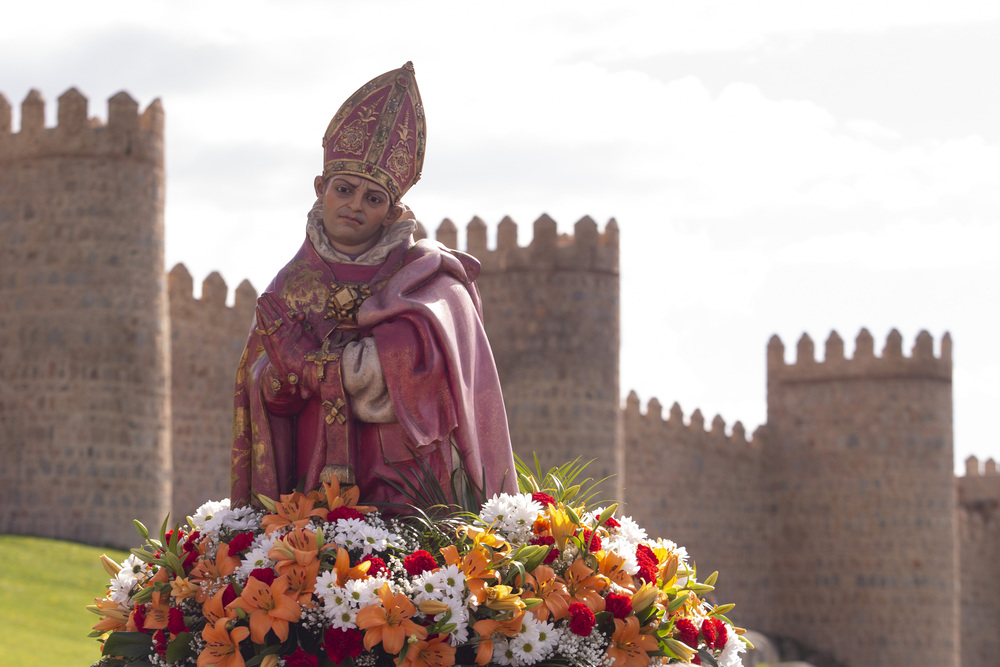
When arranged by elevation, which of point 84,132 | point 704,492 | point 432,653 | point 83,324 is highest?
point 84,132

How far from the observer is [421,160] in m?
6.51

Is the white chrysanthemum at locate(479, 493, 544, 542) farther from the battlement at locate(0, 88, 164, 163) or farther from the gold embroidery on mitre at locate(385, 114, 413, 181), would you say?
the battlement at locate(0, 88, 164, 163)

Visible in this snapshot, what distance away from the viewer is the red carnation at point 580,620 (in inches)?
217

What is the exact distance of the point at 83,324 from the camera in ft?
66.8

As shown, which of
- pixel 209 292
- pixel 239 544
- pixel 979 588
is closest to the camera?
pixel 239 544

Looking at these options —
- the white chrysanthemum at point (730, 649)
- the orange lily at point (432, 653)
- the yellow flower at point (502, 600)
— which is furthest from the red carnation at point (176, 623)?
the white chrysanthemum at point (730, 649)

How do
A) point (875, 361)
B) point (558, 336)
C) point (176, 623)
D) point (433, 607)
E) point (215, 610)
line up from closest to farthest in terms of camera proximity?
point (433, 607) < point (215, 610) < point (176, 623) < point (558, 336) < point (875, 361)

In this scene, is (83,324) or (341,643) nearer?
(341,643)

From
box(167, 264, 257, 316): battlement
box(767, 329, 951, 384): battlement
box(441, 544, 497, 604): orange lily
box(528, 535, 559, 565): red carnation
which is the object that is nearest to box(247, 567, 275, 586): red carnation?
box(441, 544, 497, 604): orange lily

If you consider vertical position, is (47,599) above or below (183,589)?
below

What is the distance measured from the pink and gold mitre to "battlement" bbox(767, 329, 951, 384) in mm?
25072

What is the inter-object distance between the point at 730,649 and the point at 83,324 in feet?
51.0

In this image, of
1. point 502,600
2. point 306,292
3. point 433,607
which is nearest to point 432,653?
point 433,607

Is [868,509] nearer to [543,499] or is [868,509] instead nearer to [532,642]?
[543,499]
